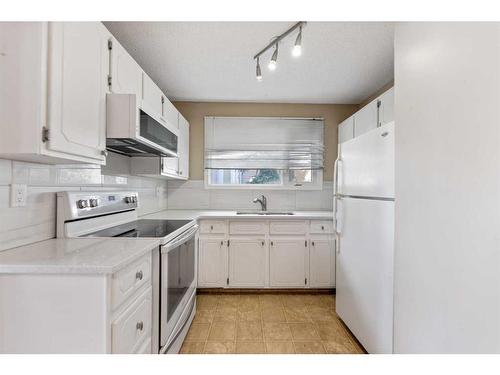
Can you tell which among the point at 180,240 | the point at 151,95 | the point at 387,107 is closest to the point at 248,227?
the point at 180,240

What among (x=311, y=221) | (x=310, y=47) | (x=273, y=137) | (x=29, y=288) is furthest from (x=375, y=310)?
(x=273, y=137)

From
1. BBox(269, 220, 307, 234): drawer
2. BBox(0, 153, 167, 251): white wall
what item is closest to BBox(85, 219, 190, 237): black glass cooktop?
BBox(0, 153, 167, 251): white wall

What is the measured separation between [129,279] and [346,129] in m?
2.75

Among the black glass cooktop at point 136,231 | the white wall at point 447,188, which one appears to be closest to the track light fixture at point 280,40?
the white wall at point 447,188

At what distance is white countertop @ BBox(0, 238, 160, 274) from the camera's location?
96cm

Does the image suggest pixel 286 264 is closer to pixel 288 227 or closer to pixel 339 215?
pixel 288 227

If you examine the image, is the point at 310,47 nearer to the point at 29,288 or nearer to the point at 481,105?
the point at 481,105

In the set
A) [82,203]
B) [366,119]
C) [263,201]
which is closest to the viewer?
[82,203]

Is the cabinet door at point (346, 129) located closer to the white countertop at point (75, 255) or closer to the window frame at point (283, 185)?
the window frame at point (283, 185)

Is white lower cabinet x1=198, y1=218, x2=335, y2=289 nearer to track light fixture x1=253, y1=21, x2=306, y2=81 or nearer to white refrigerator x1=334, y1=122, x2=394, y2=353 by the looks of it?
white refrigerator x1=334, y1=122, x2=394, y2=353

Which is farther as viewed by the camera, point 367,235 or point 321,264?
point 321,264

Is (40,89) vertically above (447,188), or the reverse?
(40,89)

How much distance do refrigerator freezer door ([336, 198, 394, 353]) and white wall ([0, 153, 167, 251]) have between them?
74.7 inches

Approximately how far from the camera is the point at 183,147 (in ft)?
9.78
